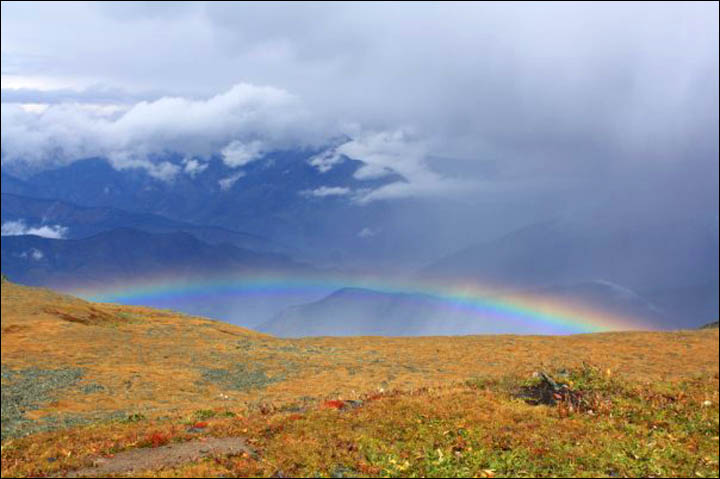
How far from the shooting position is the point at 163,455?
1520 centimetres

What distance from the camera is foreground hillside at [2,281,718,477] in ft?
48.0

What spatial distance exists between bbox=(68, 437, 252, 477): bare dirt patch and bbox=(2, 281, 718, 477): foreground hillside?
7cm

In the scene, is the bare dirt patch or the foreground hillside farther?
the foreground hillside

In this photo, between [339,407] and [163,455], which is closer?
[163,455]

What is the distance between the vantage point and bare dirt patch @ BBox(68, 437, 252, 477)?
13953mm

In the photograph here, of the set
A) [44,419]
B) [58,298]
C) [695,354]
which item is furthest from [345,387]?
[58,298]

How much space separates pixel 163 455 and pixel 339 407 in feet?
24.7

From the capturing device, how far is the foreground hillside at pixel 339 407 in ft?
48.0

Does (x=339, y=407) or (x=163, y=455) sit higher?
(x=339, y=407)

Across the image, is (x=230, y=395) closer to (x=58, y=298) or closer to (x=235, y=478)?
(x=235, y=478)

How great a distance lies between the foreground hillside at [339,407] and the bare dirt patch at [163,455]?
0.07 metres

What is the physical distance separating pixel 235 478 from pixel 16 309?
4942cm

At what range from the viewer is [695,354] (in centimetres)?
4341

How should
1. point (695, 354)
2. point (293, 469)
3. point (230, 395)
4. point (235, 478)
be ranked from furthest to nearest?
point (695, 354)
point (230, 395)
point (293, 469)
point (235, 478)
